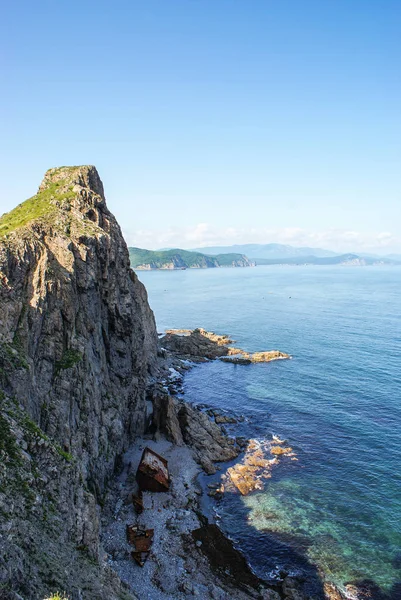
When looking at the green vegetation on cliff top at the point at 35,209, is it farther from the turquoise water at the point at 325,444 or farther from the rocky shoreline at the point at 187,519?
the turquoise water at the point at 325,444

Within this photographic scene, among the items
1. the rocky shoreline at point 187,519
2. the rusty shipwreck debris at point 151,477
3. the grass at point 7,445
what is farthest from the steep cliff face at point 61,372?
the rusty shipwreck debris at point 151,477

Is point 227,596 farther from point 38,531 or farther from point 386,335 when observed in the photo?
point 386,335

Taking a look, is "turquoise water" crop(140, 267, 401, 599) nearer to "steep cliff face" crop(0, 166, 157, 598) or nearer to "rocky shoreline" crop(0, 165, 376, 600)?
"rocky shoreline" crop(0, 165, 376, 600)

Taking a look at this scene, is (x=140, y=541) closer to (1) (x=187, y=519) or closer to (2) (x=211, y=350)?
(1) (x=187, y=519)

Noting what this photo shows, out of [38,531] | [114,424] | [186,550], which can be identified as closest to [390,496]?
[186,550]

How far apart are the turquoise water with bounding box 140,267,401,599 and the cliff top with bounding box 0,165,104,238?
145 ft

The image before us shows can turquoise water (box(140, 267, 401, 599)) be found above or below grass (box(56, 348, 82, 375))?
below

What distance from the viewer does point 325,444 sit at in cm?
5859

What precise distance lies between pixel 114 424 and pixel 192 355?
60974mm

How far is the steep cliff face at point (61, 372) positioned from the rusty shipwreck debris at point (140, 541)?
5347 millimetres

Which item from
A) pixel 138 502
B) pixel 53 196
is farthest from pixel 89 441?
pixel 53 196

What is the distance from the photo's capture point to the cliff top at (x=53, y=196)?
49812 mm

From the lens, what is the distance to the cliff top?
163ft

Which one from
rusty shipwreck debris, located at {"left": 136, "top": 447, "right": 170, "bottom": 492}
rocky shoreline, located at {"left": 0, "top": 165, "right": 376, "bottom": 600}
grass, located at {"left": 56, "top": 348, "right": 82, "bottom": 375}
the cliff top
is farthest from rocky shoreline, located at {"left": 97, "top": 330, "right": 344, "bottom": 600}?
the cliff top
